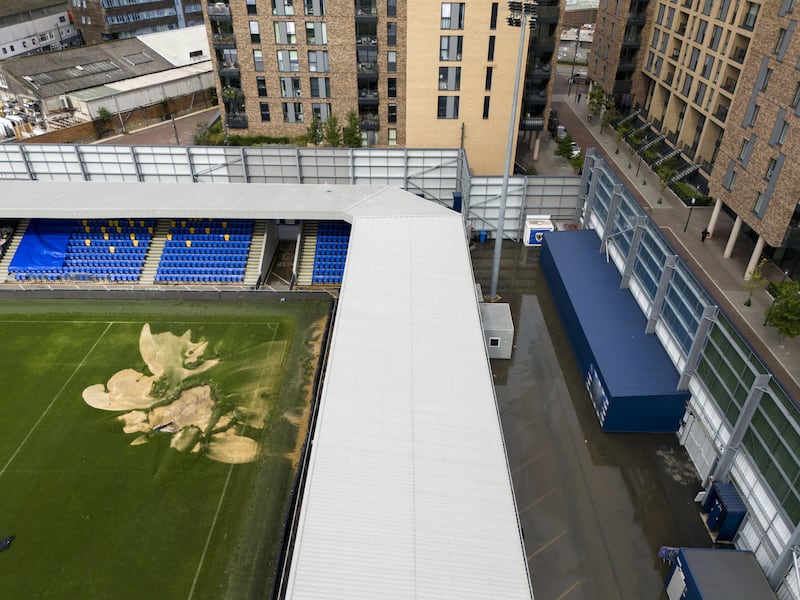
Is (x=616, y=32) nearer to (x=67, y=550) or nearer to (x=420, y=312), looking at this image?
(x=420, y=312)

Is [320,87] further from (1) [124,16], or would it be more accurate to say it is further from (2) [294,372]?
(1) [124,16]

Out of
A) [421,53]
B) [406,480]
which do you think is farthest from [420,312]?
[421,53]

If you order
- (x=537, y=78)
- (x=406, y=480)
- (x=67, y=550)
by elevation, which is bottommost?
(x=67, y=550)

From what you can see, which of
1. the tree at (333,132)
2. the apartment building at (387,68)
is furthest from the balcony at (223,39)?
the tree at (333,132)

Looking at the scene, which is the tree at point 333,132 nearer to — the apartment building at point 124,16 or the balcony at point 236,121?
the balcony at point 236,121

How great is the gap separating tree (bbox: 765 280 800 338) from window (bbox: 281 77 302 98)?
1783 inches

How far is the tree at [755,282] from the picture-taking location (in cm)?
3648

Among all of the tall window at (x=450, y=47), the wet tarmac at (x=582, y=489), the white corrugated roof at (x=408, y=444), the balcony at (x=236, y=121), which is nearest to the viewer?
the white corrugated roof at (x=408, y=444)

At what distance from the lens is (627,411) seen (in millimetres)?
27406

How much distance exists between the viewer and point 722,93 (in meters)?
51.5

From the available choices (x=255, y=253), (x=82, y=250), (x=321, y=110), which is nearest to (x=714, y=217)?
(x=255, y=253)

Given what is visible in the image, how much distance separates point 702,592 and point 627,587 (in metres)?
3.16

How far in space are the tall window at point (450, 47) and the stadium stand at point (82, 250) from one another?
27.7 metres

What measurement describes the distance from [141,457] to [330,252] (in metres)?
20.2
